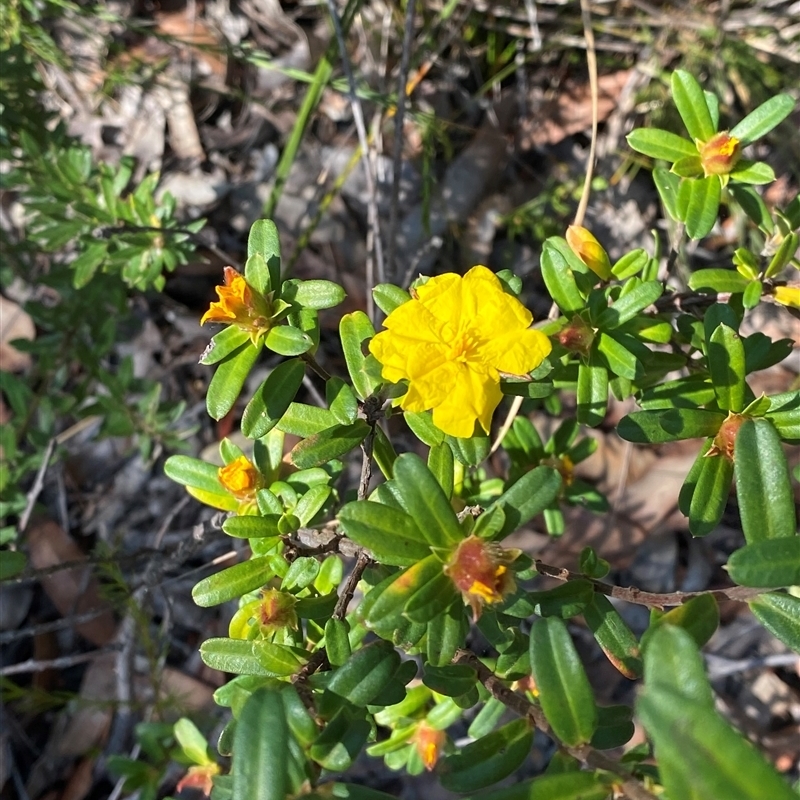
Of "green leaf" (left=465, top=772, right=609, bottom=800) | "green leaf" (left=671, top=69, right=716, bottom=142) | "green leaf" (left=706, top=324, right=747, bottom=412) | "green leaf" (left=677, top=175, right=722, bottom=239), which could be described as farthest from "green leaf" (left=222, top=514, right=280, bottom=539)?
"green leaf" (left=671, top=69, right=716, bottom=142)

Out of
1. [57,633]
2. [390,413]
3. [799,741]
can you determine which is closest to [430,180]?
[390,413]

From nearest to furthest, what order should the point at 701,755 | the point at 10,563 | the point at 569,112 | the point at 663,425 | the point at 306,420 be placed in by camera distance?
the point at 701,755 → the point at 663,425 → the point at 306,420 → the point at 10,563 → the point at 569,112

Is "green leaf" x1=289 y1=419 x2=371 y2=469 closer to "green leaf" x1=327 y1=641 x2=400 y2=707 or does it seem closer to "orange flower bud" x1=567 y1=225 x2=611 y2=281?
"green leaf" x1=327 y1=641 x2=400 y2=707

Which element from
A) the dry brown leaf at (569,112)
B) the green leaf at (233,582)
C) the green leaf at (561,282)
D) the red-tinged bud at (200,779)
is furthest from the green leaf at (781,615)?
the dry brown leaf at (569,112)

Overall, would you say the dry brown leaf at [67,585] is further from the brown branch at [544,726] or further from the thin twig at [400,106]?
the brown branch at [544,726]

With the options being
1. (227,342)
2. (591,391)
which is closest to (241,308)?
(227,342)

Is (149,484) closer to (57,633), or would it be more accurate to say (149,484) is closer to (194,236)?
(57,633)

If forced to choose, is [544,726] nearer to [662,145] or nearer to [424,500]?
[424,500]
